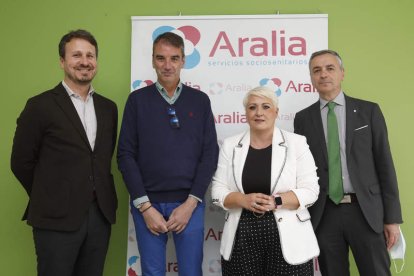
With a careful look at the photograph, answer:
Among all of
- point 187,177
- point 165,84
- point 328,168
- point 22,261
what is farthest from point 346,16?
point 22,261

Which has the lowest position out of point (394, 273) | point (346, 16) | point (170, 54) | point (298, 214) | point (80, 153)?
point (394, 273)

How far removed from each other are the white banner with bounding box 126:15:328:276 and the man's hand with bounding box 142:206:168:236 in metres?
0.95

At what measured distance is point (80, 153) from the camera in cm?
212

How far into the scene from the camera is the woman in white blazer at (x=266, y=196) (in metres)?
2.01

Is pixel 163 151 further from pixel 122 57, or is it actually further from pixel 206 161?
pixel 122 57

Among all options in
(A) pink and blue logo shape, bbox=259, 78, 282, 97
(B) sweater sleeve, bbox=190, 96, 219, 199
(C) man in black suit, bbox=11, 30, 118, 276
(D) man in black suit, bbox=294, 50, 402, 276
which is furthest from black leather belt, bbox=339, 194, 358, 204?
(C) man in black suit, bbox=11, 30, 118, 276

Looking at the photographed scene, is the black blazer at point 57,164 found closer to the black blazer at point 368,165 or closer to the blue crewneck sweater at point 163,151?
the blue crewneck sweater at point 163,151

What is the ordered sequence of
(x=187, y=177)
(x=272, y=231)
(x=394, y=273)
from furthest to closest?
(x=394, y=273)
(x=187, y=177)
(x=272, y=231)

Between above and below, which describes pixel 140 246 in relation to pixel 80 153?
below

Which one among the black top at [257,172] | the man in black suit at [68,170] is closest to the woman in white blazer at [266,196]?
the black top at [257,172]

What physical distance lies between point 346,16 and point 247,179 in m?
1.66

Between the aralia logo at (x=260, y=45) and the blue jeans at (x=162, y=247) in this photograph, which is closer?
the blue jeans at (x=162, y=247)

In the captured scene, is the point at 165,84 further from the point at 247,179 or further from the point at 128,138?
the point at 247,179

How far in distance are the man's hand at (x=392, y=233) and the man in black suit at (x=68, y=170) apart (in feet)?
5.06
